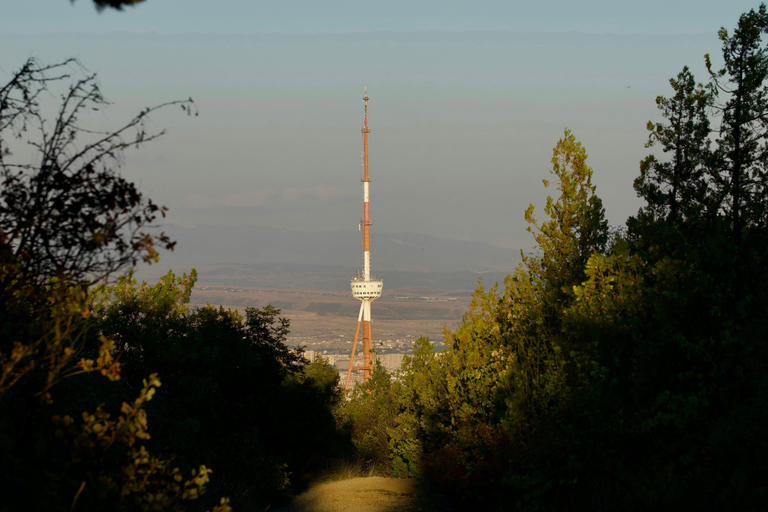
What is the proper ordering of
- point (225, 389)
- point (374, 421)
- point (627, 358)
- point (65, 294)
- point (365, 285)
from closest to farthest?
point (65, 294) < point (627, 358) < point (225, 389) < point (374, 421) < point (365, 285)

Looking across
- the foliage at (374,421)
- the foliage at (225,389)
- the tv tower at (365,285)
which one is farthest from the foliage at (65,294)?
the tv tower at (365,285)

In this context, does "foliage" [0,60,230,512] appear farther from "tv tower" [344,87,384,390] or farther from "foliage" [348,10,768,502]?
"tv tower" [344,87,384,390]

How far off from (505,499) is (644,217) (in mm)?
10381

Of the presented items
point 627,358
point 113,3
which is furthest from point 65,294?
point 627,358

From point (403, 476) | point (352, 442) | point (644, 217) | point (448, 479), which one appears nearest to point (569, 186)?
point (644, 217)

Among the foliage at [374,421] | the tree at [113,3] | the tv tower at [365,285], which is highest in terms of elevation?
the tv tower at [365,285]

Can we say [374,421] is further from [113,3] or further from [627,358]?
[113,3]

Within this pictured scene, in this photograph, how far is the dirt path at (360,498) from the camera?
17.2 metres

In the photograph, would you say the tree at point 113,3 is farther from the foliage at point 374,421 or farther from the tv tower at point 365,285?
the tv tower at point 365,285

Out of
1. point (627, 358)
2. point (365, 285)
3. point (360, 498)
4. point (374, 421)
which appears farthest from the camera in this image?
point (365, 285)

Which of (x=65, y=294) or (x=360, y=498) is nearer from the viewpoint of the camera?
(x=65, y=294)

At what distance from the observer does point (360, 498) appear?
18391mm

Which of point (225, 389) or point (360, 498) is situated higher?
point (225, 389)

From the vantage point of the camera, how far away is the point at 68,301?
512 cm
